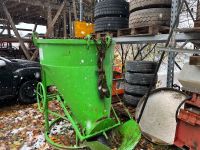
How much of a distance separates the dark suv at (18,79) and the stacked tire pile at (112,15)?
2.34 metres

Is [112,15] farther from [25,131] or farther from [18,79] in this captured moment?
[25,131]

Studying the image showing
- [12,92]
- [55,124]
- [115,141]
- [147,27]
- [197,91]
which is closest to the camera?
[197,91]

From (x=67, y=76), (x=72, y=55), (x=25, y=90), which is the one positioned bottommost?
(x=25, y=90)

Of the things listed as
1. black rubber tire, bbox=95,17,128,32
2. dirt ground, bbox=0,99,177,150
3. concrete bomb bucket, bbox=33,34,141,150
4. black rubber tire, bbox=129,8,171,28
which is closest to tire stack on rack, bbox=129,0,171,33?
black rubber tire, bbox=129,8,171,28

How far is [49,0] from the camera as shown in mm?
10086

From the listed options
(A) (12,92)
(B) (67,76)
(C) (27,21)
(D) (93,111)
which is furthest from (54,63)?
(C) (27,21)

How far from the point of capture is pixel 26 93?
6.25 metres

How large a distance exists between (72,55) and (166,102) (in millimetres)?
1925

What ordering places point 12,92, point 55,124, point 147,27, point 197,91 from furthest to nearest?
point 12,92
point 55,124
point 147,27
point 197,91

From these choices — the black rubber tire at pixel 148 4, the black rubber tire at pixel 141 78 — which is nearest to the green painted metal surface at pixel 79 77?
the black rubber tire at pixel 148 4

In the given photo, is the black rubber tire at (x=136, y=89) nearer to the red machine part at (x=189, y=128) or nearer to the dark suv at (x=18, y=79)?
the red machine part at (x=189, y=128)

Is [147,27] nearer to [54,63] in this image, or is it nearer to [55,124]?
[54,63]

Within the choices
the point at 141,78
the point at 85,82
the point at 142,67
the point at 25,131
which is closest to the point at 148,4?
the point at 142,67

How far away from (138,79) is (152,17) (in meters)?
1.47
